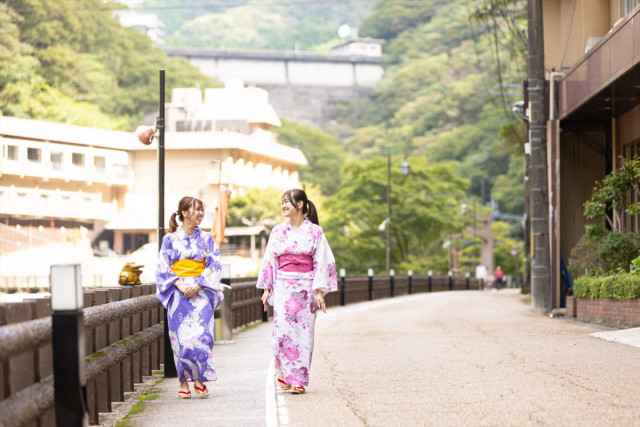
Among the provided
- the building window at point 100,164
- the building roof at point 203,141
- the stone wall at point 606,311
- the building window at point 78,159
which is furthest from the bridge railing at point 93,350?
the building roof at point 203,141

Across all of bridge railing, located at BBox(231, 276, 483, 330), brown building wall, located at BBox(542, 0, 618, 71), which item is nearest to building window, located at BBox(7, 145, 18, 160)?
bridge railing, located at BBox(231, 276, 483, 330)

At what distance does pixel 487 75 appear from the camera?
16325 centimetres

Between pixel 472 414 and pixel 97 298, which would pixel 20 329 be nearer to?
pixel 97 298

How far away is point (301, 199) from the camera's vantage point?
10211 millimetres

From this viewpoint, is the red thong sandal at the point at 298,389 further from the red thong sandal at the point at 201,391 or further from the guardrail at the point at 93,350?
the guardrail at the point at 93,350

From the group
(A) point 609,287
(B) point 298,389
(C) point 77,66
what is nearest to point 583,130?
(A) point 609,287

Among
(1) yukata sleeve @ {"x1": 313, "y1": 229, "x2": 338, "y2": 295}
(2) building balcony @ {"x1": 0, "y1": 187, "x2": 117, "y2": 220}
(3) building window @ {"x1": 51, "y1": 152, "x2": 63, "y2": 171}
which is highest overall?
(3) building window @ {"x1": 51, "y1": 152, "x2": 63, "y2": 171}

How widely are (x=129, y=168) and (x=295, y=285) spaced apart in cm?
8493

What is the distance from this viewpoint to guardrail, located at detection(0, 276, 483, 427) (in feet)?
19.5

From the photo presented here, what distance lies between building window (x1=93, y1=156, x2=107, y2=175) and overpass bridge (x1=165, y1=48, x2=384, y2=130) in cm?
8359

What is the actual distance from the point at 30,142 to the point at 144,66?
40.4 metres

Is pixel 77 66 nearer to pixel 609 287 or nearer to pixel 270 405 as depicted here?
pixel 609 287

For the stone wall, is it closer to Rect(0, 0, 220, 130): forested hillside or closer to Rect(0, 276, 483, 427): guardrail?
Rect(0, 276, 483, 427): guardrail

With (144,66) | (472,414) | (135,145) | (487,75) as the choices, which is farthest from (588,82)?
(487,75)
